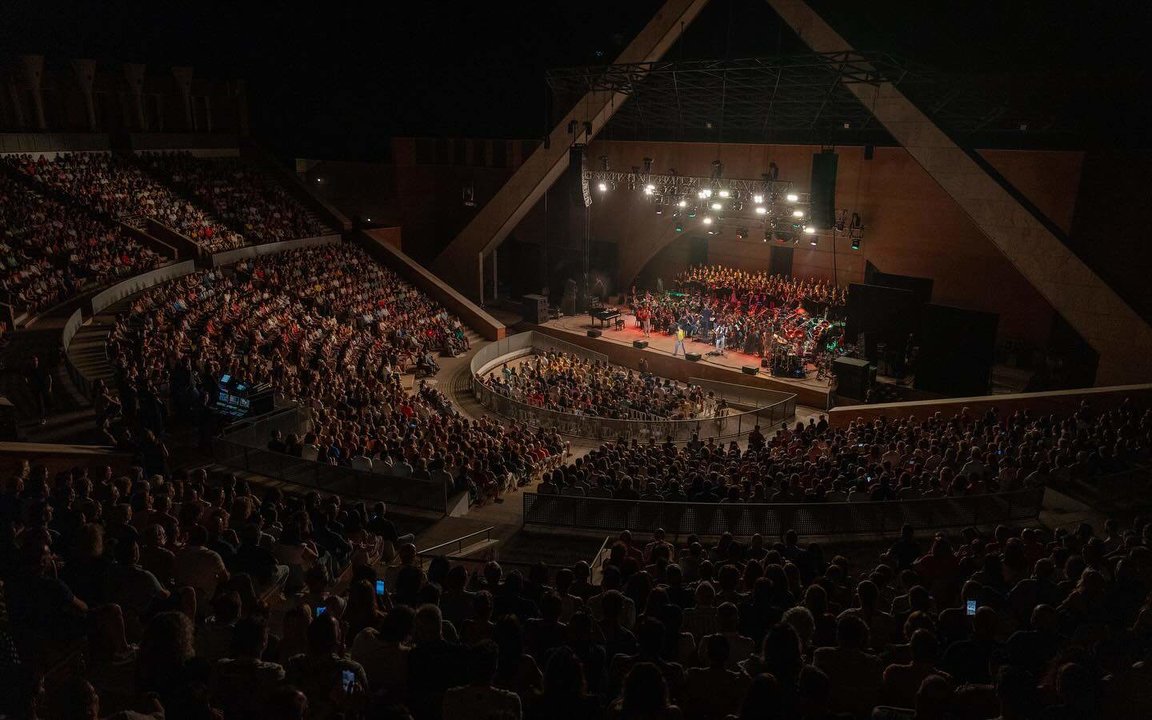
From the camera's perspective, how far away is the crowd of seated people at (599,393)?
18562 millimetres

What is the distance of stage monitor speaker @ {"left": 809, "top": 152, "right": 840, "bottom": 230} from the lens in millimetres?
21875

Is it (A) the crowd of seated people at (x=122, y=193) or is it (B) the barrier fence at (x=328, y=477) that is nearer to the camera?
(B) the barrier fence at (x=328, y=477)

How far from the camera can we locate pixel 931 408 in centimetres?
1778

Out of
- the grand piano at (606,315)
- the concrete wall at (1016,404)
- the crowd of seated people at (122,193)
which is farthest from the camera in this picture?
the grand piano at (606,315)

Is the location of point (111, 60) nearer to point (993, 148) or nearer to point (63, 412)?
point (63, 412)

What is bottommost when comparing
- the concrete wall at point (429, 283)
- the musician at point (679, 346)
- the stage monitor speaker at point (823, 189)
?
the musician at point (679, 346)

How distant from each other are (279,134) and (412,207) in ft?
25.2

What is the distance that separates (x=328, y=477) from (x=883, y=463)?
337 inches

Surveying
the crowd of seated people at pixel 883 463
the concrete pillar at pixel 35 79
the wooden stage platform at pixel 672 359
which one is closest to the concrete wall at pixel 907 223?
the wooden stage platform at pixel 672 359

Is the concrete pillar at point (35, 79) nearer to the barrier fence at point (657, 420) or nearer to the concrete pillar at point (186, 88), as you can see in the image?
the concrete pillar at point (186, 88)

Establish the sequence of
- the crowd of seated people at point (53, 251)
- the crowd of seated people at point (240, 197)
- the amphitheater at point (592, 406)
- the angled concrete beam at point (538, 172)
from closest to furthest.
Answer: the amphitheater at point (592, 406) < the crowd of seated people at point (53, 251) < the angled concrete beam at point (538, 172) < the crowd of seated people at point (240, 197)

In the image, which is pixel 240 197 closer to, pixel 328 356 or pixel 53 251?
pixel 53 251

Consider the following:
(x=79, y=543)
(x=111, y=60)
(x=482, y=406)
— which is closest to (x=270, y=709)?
(x=79, y=543)

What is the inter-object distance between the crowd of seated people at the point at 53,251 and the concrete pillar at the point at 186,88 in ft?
36.6
